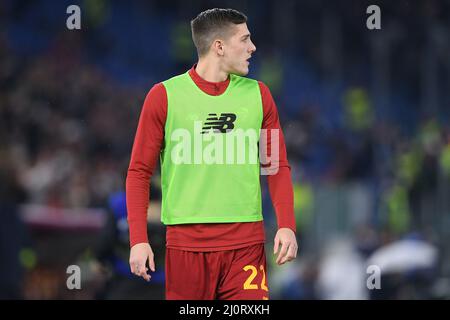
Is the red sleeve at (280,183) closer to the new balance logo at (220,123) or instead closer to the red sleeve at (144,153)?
the new balance logo at (220,123)

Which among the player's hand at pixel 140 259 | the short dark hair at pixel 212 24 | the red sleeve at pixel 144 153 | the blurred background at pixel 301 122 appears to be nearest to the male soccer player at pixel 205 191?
the red sleeve at pixel 144 153

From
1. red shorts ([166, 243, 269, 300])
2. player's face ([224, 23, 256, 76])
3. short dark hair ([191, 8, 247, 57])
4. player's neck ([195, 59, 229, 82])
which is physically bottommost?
red shorts ([166, 243, 269, 300])

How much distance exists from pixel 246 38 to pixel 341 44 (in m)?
11.3

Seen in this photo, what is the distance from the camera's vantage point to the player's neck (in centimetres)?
520

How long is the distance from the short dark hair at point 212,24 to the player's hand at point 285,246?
890 mm

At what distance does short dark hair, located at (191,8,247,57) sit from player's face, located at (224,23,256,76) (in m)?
0.04

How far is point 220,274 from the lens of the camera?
5105 mm

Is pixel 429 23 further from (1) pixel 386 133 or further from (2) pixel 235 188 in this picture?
(2) pixel 235 188

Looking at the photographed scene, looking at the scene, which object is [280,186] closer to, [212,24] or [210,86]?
[210,86]

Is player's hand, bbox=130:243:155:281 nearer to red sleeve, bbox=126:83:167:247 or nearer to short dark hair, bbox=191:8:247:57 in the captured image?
red sleeve, bbox=126:83:167:247

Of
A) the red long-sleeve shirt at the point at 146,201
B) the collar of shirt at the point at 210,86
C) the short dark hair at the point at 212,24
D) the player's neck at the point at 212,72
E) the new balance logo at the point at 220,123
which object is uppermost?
the short dark hair at the point at 212,24

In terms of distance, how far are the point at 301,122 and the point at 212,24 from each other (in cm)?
1005

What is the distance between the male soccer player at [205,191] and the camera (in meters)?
5.07

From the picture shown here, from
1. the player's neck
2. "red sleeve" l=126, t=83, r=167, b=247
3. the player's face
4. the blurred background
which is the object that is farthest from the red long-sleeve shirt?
the blurred background
